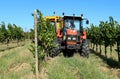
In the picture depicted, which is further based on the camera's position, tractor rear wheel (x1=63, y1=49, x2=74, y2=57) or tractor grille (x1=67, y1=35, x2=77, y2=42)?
tractor rear wheel (x1=63, y1=49, x2=74, y2=57)

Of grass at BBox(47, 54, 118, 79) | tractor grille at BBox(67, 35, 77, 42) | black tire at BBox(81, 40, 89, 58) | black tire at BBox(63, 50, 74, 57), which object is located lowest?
grass at BBox(47, 54, 118, 79)

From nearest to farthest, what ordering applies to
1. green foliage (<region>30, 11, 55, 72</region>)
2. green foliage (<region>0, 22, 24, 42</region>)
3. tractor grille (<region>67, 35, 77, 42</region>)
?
green foliage (<region>30, 11, 55, 72</region>) < tractor grille (<region>67, 35, 77, 42</region>) < green foliage (<region>0, 22, 24, 42</region>)

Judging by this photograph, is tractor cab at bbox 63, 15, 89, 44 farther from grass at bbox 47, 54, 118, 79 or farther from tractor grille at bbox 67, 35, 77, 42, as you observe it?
grass at bbox 47, 54, 118, 79

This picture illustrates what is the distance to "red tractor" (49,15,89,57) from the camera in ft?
68.5

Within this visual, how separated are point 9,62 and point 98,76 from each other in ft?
45.9

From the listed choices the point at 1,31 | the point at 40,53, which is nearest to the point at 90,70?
the point at 40,53

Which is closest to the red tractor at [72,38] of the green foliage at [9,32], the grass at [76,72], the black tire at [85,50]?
the black tire at [85,50]

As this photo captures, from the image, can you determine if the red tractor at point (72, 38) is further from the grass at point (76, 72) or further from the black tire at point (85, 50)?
the grass at point (76, 72)

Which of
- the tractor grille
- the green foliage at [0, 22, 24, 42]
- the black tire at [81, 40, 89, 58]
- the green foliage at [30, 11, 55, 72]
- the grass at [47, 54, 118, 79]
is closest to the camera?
the grass at [47, 54, 118, 79]

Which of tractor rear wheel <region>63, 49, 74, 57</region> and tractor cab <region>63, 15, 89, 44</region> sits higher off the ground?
tractor cab <region>63, 15, 89, 44</region>

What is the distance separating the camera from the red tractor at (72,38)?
822 inches

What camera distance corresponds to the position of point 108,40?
2947cm

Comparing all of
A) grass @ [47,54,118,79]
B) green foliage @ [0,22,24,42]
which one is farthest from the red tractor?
green foliage @ [0,22,24,42]

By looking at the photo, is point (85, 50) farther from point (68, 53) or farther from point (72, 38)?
point (68, 53)
